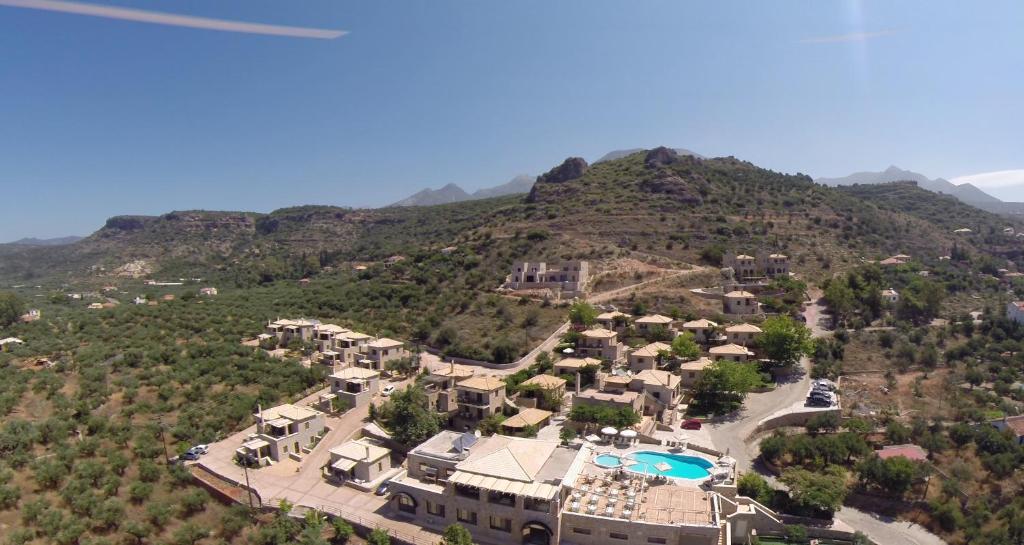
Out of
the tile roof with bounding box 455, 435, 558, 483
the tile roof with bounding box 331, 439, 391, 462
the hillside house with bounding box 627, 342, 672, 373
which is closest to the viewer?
the tile roof with bounding box 455, 435, 558, 483

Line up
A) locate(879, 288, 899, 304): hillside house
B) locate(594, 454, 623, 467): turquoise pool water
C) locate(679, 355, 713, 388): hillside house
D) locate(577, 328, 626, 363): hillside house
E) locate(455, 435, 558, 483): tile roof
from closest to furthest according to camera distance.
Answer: locate(455, 435, 558, 483): tile roof
locate(594, 454, 623, 467): turquoise pool water
locate(679, 355, 713, 388): hillside house
locate(577, 328, 626, 363): hillside house
locate(879, 288, 899, 304): hillside house

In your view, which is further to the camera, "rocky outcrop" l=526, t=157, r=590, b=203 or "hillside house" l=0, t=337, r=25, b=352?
"rocky outcrop" l=526, t=157, r=590, b=203

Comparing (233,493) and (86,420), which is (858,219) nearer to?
(233,493)

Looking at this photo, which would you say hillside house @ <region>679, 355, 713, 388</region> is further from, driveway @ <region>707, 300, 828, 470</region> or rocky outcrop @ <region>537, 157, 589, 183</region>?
rocky outcrop @ <region>537, 157, 589, 183</region>

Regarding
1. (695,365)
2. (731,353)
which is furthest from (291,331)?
(731,353)

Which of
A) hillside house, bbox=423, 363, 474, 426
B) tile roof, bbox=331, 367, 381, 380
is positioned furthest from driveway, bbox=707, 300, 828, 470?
tile roof, bbox=331, 367, 381, 380

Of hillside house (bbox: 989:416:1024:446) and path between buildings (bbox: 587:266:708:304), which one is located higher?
path between buildings (bbox: 587:266:708:304)

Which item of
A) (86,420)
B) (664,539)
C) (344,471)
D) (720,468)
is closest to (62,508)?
(86,420)
